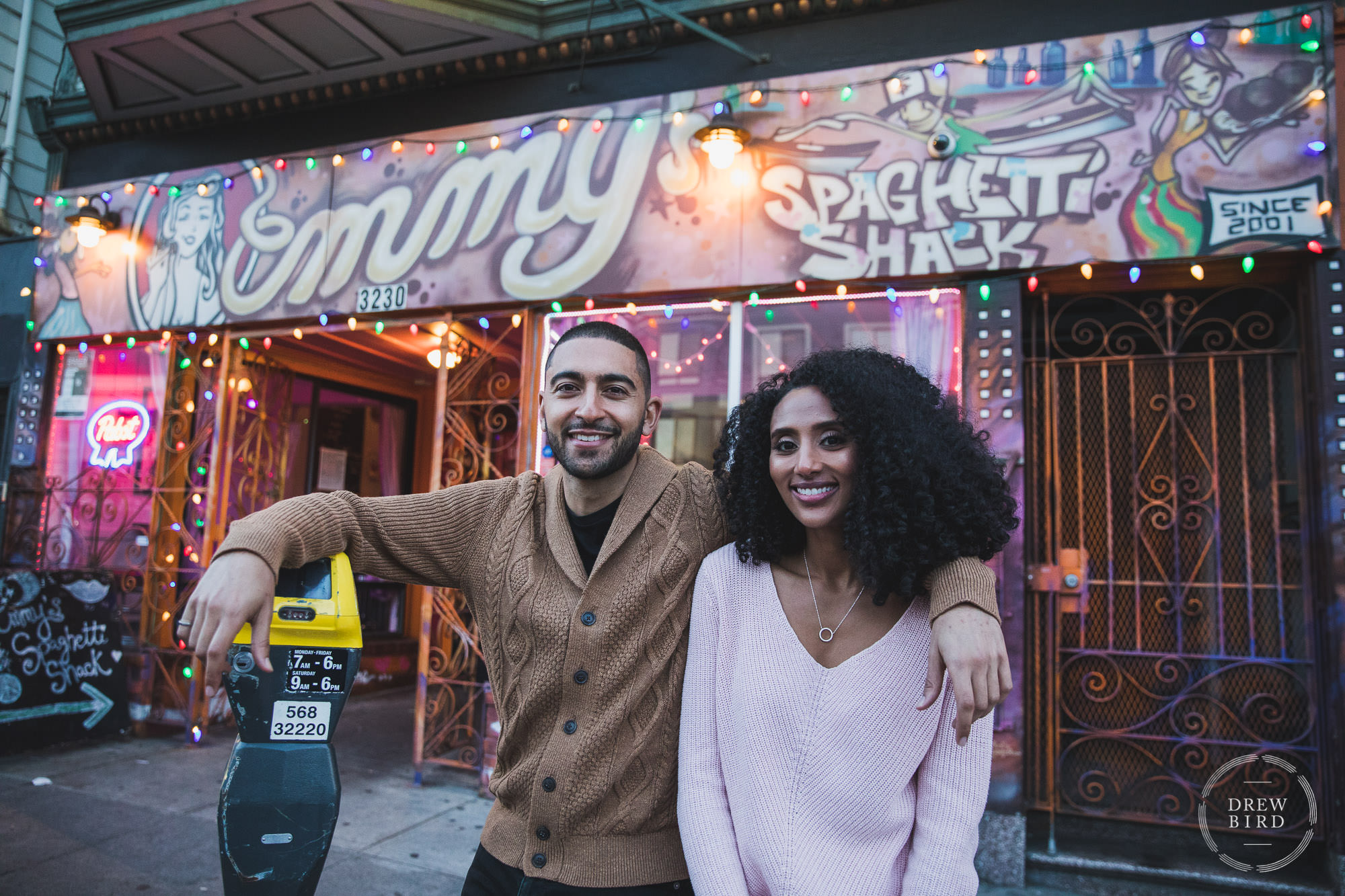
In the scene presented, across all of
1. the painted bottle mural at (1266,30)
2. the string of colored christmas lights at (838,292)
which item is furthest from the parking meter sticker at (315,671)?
the painted bottle mural at (1266,30)

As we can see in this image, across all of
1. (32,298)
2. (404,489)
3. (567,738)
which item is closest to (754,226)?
(567,738)

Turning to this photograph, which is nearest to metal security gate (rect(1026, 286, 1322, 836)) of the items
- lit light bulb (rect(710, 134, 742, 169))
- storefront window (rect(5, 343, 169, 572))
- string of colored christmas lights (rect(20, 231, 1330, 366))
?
string of colored christmas lights (rect(20, 231, 1330, 366))

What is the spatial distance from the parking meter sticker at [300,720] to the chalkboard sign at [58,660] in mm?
5286

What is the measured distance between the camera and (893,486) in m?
1.77

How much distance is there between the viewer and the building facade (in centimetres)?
437

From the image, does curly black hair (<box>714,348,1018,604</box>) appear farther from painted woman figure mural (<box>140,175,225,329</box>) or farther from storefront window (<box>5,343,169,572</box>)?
storefront window (<box>5,343,169,572</box>)

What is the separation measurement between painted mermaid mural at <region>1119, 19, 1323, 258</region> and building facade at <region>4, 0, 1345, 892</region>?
18mm

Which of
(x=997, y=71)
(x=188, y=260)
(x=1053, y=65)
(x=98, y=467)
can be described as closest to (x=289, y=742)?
(x=997, y=71)

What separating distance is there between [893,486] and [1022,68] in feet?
13.2

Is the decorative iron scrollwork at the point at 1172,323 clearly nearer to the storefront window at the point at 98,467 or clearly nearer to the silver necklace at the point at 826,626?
the silver necklace at the point at 826,626

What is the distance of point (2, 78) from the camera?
784 cm

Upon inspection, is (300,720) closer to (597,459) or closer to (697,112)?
(597,459)

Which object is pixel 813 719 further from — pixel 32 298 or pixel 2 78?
pixel 2 78

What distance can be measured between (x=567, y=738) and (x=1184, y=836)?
4.20m
